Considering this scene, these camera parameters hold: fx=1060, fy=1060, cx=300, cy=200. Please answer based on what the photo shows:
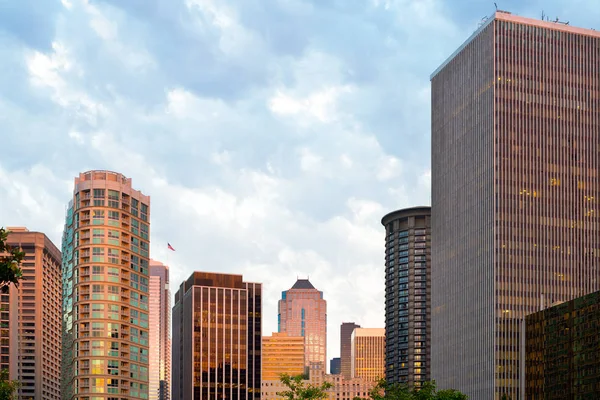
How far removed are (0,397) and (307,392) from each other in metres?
105

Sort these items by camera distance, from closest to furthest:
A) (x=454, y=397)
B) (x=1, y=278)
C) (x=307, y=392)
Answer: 1. (x=1, y=278)
2. (x=307, y=392)
3. (x=454, y=397)

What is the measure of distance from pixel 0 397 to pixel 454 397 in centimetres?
12651

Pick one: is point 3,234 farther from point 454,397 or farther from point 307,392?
point 454,397

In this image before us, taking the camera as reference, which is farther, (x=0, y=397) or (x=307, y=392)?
(x=307, y=392)

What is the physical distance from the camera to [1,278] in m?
44.8

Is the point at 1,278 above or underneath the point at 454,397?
above

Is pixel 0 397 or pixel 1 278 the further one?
pixel 0 397

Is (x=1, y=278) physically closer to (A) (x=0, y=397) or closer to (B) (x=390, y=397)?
(A) (x=0, y=397)

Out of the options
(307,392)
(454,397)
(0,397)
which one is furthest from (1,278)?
(454,397)

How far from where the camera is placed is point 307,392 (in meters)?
160

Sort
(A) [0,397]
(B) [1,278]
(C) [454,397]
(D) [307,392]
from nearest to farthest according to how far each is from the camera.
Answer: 1. (B) [1,278]
2. (A) [0,397]
3. (D) [307,392]
4. (C) [454,397]

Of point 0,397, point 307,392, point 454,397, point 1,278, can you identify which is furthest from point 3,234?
point 454,397

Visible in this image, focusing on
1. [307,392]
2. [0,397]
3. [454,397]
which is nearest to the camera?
[0,397]

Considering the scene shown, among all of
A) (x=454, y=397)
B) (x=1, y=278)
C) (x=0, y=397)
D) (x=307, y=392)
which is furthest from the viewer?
(x=454, y=397)
